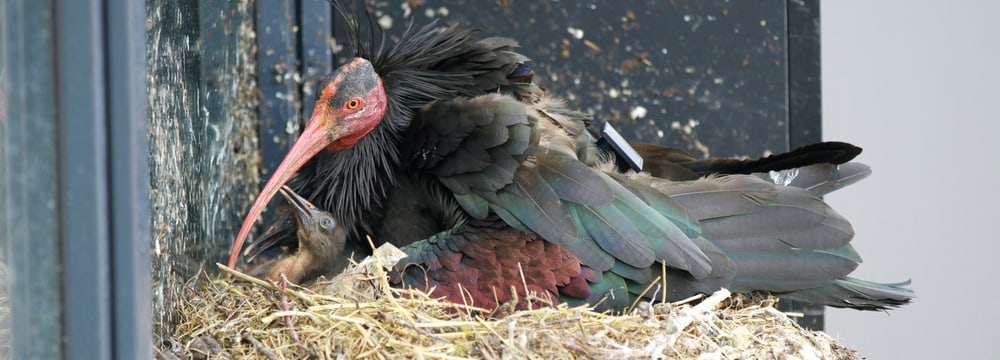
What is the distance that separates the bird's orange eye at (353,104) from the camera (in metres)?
2.36

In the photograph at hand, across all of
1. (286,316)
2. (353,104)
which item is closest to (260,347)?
(286,316)

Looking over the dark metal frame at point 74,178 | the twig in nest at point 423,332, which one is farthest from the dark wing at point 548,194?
the dark metal frame at point 74,178

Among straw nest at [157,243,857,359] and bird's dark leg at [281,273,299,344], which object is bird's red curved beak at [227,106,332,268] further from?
bird's dark leg at [281,273,299,344]

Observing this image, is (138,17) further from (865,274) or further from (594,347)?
(865,274)

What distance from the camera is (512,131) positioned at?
2.19m

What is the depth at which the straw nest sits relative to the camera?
173cm

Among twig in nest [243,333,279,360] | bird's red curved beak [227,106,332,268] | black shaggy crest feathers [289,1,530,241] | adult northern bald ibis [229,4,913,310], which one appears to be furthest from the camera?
black shaggy crest feathers [289,1,530,241]

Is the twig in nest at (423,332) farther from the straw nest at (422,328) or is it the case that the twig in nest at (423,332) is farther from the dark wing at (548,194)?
the dark wing at (548,194)

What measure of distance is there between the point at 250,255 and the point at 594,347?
1159 millimetres

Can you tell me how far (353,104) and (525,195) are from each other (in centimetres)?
49

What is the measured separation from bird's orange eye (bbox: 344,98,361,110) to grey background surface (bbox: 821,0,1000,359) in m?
1.62

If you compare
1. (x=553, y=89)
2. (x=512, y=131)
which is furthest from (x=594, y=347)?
(x=553, y=89)

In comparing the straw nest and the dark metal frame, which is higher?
the dark metal frame

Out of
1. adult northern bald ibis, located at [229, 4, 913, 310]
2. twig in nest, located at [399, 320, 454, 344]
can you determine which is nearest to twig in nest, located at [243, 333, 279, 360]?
twig in nest, located at [399, 320, 454, 344]
